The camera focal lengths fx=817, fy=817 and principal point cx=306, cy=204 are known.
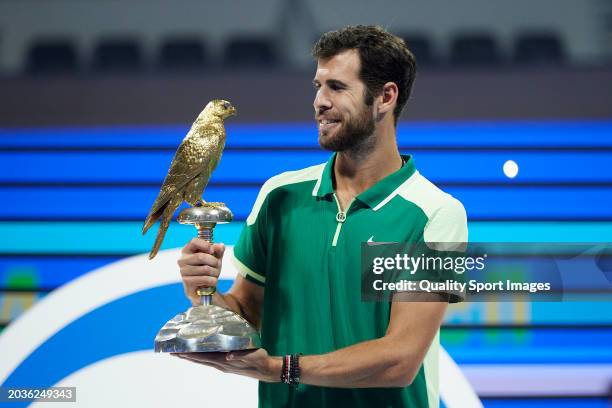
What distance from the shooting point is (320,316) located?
181 centimetres

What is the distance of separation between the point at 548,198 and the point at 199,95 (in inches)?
53.4

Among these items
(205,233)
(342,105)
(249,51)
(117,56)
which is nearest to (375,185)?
(342,105)

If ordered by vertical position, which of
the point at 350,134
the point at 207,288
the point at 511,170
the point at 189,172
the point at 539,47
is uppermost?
the point at 539,47

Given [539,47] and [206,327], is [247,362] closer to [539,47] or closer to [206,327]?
[206,327]

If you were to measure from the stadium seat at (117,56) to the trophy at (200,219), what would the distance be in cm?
153

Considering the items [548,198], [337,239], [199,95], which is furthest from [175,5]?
[337,239]

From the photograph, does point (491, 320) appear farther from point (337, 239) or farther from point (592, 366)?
point (337, 239)

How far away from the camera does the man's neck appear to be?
191cm

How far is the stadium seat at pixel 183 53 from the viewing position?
10.8ft

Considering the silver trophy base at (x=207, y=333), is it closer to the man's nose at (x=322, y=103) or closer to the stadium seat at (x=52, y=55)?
the man's nose at (x=322, y=103)

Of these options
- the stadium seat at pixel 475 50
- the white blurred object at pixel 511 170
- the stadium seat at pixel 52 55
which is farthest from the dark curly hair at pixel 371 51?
the stadium seat at pixel 52 55

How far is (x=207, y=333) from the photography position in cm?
161

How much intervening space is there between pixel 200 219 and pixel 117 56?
6.10 feet

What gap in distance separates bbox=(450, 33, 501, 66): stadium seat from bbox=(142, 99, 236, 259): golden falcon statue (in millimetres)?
1666
